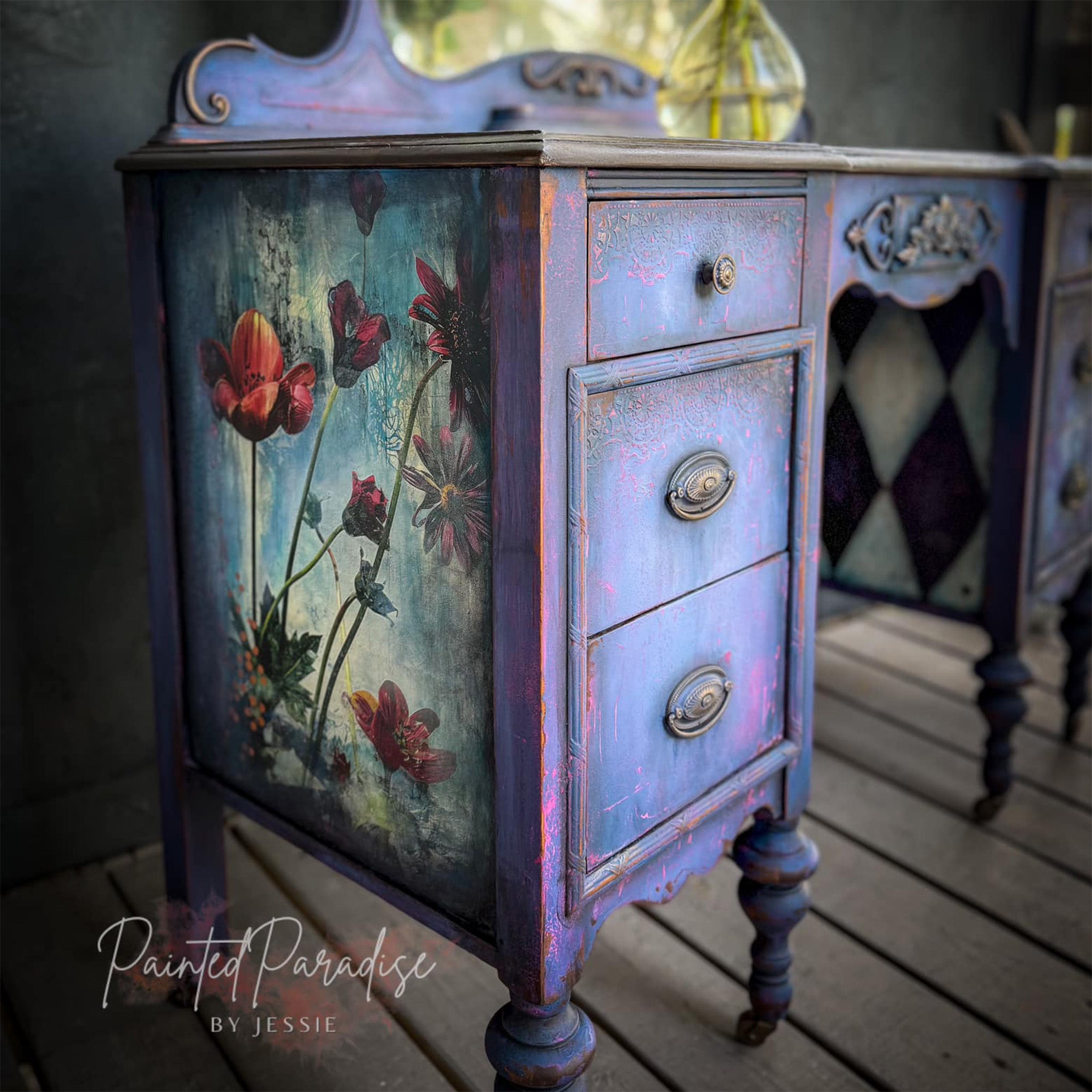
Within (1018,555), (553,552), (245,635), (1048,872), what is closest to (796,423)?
(553,552)

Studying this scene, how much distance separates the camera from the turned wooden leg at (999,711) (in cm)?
190

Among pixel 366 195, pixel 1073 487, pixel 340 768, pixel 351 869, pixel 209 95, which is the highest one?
pixel 209 95

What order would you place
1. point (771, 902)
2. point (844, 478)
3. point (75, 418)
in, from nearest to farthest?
point (771, 902) → point (75, 418) → point (844, 478)

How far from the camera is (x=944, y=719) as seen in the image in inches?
90.9

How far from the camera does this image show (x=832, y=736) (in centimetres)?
224

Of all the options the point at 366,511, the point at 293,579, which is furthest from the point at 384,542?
the point at 293,579

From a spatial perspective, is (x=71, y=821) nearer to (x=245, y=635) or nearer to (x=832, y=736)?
(x=245, y=635)

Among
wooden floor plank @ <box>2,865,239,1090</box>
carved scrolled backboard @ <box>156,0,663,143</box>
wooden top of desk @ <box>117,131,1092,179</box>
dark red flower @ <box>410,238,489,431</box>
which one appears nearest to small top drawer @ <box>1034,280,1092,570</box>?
wooden top of desk @ <box>117,131,1092,179</box>

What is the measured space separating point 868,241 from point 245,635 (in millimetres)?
839

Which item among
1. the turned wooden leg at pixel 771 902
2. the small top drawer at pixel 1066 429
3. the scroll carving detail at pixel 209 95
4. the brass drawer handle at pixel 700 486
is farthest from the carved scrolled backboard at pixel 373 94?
the turned wooden leg at pixel 771 902

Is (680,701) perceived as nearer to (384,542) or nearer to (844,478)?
(384,542)

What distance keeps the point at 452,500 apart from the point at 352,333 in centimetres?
19

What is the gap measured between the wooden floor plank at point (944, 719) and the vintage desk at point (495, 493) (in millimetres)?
901

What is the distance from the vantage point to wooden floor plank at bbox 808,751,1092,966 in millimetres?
1688
